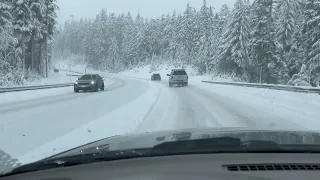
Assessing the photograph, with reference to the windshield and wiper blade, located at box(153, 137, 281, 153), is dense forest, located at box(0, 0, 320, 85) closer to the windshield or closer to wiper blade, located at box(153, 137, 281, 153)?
the windshield

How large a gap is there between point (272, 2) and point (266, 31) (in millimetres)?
3858

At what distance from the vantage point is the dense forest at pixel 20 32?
123ft

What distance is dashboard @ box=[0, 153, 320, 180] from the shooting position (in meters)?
2.19

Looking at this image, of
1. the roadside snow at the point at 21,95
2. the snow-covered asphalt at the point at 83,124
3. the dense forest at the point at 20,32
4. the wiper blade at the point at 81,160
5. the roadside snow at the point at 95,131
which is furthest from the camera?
the dense forest at the point at 20,32

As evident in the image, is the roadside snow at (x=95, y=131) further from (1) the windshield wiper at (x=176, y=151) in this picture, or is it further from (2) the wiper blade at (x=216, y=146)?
(2) the wiper blade at (x=216, y=146)

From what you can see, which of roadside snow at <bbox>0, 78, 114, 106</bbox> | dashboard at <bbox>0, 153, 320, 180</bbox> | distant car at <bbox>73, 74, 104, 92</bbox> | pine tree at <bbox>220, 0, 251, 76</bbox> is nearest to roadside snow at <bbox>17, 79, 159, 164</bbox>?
dashboard at <bbox>0, 153, 320, 180</bbox>

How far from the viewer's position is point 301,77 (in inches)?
1720

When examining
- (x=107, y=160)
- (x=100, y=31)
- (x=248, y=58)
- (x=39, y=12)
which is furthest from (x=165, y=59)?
(x=107, y=160)

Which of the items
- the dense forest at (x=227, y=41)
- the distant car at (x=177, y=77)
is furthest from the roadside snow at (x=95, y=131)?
the dense forest at (x=227, y=41)

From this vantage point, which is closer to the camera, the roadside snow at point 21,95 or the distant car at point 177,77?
the roadside snow at point 21,95

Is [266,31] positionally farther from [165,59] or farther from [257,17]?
[165,59]

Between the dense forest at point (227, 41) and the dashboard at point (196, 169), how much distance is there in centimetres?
4081

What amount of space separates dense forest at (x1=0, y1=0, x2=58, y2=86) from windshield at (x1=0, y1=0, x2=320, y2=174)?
0.49ft

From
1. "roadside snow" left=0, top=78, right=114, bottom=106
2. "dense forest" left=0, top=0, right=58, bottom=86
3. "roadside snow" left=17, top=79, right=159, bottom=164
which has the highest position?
"dense forest" left=0, top=0, right=58, bottom=86
